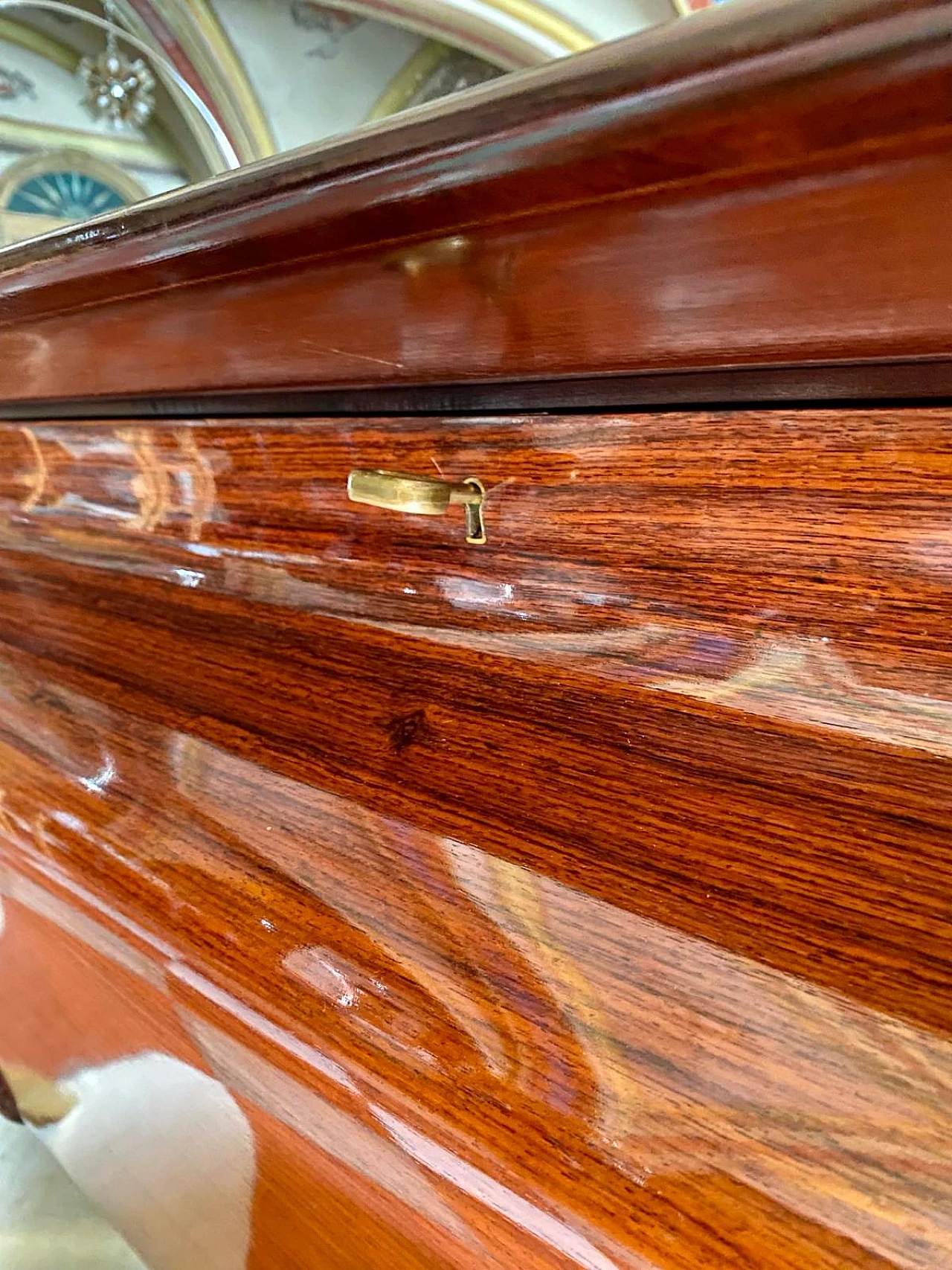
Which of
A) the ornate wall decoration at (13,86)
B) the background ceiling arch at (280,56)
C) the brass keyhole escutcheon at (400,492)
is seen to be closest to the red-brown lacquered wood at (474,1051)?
the brass keyhole escutcheon at (400,492)

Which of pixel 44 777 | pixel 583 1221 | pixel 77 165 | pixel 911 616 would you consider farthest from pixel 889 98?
pixel 77 165

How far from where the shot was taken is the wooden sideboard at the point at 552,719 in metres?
0.17

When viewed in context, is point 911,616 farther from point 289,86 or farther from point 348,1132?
point 289,86

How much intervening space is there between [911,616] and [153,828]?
27 centimetres

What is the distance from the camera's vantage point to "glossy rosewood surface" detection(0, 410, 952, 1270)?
176 millimetres

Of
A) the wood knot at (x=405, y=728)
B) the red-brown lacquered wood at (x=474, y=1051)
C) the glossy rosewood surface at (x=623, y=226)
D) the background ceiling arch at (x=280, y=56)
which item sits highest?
the background ceiling arch at (x=280, y=56)

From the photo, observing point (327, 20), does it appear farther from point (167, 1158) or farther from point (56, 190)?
point (167, 1158)

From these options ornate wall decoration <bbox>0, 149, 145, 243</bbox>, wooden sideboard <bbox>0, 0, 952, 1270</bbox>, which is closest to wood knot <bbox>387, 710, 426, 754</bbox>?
wooden sideboard <bbox>0, 0, 952, 1270</bbox>

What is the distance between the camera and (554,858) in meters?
0.24

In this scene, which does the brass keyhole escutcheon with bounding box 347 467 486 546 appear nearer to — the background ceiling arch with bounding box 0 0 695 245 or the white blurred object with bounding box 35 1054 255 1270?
the white blurred object with bounding box 35 1054 255 1270

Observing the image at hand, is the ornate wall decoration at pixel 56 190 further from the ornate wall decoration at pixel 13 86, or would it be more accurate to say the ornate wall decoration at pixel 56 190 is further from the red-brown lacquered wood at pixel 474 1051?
the red-brown lacquered wood at pixel 474 1051

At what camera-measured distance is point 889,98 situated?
14 centimetres

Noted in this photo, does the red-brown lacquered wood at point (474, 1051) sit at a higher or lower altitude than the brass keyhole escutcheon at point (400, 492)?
lower

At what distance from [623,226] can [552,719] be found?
6.1 inches
